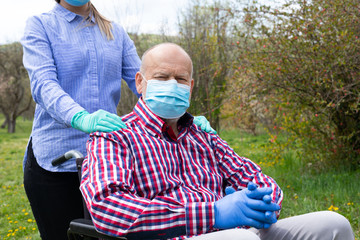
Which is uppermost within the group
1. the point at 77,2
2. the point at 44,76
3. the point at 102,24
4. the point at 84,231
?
the point at 77,2

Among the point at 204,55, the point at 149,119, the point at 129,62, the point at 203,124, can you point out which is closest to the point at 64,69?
the point at 129,62

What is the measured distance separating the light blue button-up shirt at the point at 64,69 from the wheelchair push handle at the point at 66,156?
0.08 meters

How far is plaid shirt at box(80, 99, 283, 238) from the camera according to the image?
1.58m

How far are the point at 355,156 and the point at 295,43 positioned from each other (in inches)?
78.0

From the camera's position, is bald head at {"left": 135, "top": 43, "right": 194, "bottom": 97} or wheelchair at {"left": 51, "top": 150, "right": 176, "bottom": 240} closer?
wheelchair at {"left": 51, "top": 150, "right": 176, "bottom": 240}

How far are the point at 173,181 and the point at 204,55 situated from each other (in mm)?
5796

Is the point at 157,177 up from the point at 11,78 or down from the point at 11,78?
down

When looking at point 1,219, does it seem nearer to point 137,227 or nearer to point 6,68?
point 137,227

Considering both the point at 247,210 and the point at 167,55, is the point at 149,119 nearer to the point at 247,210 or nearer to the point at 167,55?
the point at 167,55

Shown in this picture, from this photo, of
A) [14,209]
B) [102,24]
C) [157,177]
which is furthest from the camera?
[14,209]

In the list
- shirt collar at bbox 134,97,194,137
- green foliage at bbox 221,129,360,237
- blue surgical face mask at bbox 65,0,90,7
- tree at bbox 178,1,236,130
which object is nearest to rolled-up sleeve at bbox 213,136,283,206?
shirt collar at bbox 134,97,194,137

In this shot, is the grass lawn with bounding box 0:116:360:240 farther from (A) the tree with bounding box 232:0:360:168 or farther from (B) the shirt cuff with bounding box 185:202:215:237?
(B) the shirt cuff with bounding box 185:202:215:237

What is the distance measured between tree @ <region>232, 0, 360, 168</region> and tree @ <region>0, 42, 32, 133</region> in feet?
76.2

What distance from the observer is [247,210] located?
156 cm
